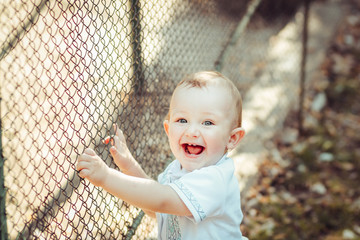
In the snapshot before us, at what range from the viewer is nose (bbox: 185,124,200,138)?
1.90 metres

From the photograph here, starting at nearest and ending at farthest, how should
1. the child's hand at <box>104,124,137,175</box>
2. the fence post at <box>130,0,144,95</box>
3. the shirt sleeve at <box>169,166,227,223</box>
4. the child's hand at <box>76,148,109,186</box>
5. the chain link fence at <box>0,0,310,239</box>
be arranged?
the child's hand at <box>76,148,109,186</box>
the shirt sleeve at <box>169,166,227,223</box>
the child's hand at <box>104,124,137,175</box>
the chain link fence at <box>0,0,310,239</box>
the fence post at <box>130,0,144,95</box>

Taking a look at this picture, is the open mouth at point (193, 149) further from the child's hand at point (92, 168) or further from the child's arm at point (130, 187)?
the child's hand at point (92, 168)

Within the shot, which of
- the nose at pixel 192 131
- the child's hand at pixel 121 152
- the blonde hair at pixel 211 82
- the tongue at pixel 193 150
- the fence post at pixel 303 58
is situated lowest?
the child's hand at pixel 121 152

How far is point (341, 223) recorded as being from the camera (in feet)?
12.7

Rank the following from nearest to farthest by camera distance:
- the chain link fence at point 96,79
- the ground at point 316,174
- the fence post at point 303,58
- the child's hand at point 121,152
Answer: the child's hand at point 121,152 < the chain link fence at point 96,79 < the ground at point 316,174 < the fence post at point 303,58

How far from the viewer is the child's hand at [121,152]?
2053 millimetres

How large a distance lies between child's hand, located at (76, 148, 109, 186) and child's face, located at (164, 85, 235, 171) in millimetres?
395

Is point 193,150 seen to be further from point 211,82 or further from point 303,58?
point 303,58

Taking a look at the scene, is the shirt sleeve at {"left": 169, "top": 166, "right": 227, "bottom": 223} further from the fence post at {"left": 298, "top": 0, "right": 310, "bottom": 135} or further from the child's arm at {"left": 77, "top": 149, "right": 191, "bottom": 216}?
the fence post at {"left": 298, "top": 0, "right": 310, "bottom": 135}

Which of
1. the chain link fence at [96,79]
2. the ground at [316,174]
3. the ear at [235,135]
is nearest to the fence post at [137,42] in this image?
the chain link fence at [96,79]

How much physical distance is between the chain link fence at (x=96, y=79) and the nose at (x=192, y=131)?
46cm

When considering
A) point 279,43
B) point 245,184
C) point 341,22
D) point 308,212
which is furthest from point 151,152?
point 341,22

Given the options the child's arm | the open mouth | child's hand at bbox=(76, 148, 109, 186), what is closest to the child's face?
the open mouth

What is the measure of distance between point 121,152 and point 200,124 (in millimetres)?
409
